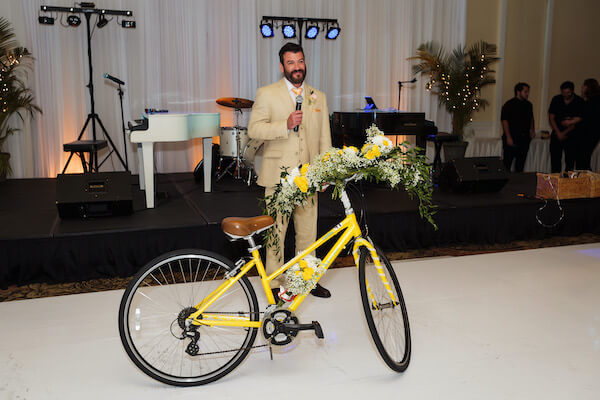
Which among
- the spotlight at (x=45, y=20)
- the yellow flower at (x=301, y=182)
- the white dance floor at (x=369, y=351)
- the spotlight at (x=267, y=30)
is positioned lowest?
the white dance floor at (x=369, y=351)

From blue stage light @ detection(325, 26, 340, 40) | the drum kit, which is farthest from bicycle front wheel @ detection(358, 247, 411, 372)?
blue stage light @ detection(325, 26, 340, 40)

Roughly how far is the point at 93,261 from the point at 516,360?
3.17m

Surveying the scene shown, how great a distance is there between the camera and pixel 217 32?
28.1 feet

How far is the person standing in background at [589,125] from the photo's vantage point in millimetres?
7586

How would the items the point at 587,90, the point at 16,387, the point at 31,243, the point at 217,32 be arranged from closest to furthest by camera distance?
the point at 16,387 < the point at 31,243 < the point at 587,90 < the point at 217,32

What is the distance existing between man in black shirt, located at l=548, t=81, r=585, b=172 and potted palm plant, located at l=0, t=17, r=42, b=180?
7.65 metres

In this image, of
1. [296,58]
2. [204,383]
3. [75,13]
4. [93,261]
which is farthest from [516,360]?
[75,13]

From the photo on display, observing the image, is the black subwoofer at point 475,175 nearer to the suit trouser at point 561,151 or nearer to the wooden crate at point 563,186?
the wooden crate at point 563,186

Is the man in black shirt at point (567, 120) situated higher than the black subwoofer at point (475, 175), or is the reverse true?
the man in black shirt at point (567, 120)

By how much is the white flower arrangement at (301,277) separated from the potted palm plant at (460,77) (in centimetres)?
716

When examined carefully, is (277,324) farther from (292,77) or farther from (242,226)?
(292,77)

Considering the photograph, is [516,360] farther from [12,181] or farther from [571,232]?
[12,181]

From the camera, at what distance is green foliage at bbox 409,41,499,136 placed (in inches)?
367

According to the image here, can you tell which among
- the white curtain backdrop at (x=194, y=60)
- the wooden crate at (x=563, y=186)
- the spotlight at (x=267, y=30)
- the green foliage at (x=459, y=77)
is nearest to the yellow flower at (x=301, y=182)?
the wooden crate at (x=563, y=186)
